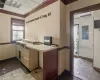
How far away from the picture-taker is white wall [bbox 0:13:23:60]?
394cm

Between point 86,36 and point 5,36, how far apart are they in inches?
186

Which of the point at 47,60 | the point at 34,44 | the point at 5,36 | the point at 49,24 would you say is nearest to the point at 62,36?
the point at 49,24

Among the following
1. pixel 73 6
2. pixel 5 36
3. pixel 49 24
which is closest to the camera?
pixel 73 6

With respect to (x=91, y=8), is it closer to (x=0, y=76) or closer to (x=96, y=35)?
(x=96, y=35)

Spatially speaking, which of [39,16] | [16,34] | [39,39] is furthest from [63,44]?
[16,34]

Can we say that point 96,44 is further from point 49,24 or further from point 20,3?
point 20,3

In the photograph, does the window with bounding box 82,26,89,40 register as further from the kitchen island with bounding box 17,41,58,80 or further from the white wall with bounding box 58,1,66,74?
the kitchen island with bounding box 17,41,58,80

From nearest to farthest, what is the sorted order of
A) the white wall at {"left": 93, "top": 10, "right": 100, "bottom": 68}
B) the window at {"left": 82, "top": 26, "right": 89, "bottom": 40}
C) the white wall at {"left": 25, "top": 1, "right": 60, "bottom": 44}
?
the white wall at {"left": 25, "top": 1, "right": 60, "bottom": 44}
the white wall at {"left": 93, "top": 10, "right": 100, "bottom": 68}
the window at {"left": 82, "top": 26, "right": 89, "bottom": 40}

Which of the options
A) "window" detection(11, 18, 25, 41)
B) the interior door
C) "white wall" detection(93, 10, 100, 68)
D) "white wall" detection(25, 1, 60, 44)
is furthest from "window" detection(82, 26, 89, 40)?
"window" detection(11, 18, 25, 41)

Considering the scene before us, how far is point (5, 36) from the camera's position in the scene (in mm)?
4082

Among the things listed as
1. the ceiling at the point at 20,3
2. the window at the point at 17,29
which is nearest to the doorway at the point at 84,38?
the ceiling at the point at 20,3

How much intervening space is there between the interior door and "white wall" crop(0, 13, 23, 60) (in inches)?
167

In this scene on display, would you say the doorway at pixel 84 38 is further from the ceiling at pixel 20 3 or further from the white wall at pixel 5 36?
the white wall at pixel 5 36

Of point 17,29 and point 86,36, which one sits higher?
point 17,29
